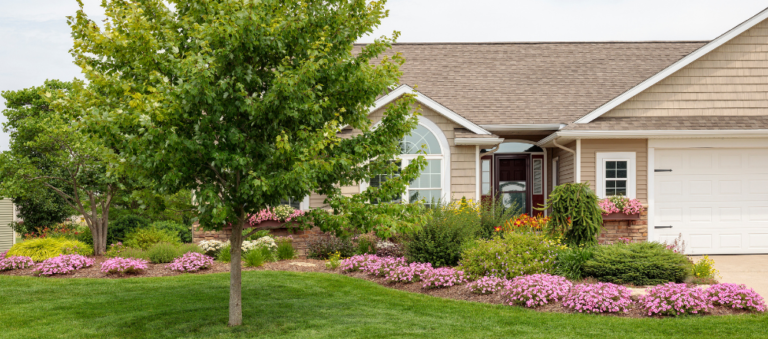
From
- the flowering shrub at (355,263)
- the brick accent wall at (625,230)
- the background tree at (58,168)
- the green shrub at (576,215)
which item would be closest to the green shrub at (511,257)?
the green shrub at (576,215)

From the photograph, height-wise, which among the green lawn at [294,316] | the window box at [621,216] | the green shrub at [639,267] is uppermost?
the window box at [621,216]

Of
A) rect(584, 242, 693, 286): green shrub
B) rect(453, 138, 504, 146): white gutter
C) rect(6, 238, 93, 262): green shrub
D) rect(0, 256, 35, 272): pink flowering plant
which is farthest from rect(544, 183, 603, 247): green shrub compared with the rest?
rect(0, 256, 35, 272): pink flowering plant

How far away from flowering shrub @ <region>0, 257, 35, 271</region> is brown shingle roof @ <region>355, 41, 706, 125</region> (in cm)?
944

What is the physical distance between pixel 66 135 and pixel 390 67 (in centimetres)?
865

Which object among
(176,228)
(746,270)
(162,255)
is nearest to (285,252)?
(162,255)

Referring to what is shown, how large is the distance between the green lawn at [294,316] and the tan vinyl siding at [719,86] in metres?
6.48

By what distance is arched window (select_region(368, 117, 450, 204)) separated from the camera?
11508 mm

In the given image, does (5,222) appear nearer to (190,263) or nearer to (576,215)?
(190,263)

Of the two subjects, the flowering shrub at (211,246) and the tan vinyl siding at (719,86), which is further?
the tan vinyl siding at (719,86)

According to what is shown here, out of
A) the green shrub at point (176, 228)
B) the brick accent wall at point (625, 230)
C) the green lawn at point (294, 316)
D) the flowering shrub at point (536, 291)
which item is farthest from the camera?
the green shrub at point (176, 228)

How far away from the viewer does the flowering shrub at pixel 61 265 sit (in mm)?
9516

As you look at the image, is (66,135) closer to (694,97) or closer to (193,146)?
(193,146)

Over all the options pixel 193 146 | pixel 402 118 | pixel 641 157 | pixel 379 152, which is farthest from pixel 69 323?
pixel 641 157

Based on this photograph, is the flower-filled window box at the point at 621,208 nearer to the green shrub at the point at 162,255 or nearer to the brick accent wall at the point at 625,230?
the brick accent wall at the point at 625,230
